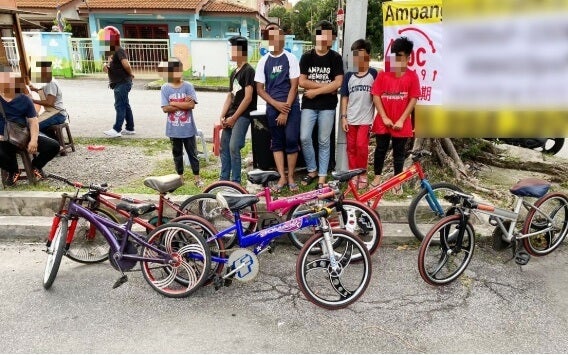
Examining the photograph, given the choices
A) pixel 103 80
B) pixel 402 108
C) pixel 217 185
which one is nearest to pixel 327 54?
pixel 402 108

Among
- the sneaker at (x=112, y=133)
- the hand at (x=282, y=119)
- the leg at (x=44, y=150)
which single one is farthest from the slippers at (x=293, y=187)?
the sneaker at (x=112, y=133)

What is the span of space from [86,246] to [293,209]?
2057mm

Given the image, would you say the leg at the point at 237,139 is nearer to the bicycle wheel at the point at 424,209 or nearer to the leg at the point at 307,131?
the leg at the point at 307,131

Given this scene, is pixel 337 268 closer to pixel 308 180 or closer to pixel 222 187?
pixel 222 187

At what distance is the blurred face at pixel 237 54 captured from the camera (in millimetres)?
4758

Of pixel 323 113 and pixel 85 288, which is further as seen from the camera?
pixel 323 113

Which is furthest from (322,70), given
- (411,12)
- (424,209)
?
(424,209)

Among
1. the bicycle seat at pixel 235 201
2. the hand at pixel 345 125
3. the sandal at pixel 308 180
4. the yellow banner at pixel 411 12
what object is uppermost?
the yellow banner at pixel 411 12

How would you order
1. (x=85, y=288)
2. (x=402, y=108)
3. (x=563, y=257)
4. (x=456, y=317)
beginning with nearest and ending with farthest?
(x=456, y=317)
(x=85, y=288)
(x=563, y=257)
(x=402, y=108)

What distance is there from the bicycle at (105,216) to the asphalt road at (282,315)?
129mm

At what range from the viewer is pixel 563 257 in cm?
437

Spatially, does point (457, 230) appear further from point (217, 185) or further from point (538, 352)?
point (217, 185)

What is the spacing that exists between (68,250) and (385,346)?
292 centimetres

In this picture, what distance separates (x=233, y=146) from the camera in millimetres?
5078
